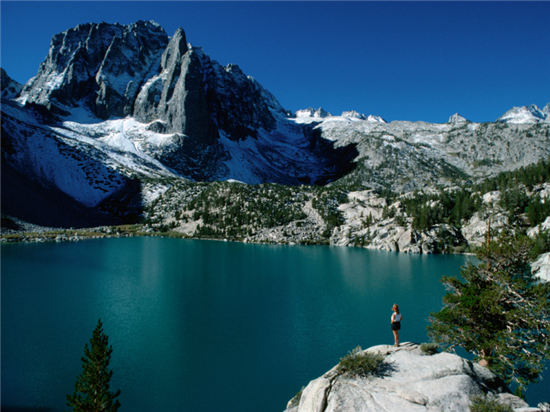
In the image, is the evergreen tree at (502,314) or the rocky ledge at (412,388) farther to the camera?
the evergreen tree at (502,314)

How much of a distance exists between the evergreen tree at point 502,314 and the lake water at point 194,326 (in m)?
5.41

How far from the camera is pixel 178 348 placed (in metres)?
23.6

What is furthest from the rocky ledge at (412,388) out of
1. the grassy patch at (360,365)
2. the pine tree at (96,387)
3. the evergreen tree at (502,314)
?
the pine tree at (96,387)

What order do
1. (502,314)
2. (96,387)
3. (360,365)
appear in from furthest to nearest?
(502,314), (96,387), (360,365)

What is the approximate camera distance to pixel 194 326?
91.8 feet

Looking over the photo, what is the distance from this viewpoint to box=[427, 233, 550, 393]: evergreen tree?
591 inches

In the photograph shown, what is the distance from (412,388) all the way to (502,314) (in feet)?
26.4

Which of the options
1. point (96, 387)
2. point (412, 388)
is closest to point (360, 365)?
point (412, 388)

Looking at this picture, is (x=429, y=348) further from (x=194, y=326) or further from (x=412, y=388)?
(x=194, y=326)

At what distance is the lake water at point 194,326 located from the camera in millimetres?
18531

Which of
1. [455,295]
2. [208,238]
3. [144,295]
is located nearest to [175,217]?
[208,238]

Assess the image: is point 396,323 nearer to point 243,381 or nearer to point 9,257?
point 243,381

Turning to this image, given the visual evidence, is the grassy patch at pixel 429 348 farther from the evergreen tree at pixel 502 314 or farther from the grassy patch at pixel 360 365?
the evergreen tree at pixel 502 314

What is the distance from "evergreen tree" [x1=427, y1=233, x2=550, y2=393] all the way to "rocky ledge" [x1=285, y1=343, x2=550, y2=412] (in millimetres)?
4250
